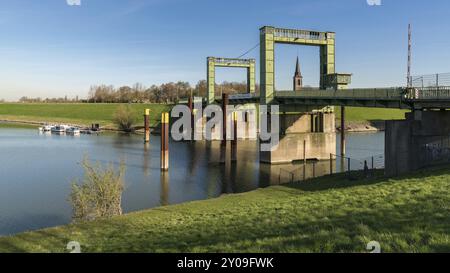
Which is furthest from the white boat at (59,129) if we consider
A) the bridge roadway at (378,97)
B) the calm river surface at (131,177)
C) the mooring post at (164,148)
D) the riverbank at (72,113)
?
the bridge roadway at (378,97)

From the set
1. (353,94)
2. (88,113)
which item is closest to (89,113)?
(88,113)

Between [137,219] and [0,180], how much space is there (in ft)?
82.2

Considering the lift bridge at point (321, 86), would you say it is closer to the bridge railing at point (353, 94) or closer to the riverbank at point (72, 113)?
the bridge railing at point (353, 94)

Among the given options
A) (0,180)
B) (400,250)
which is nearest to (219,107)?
(0,180)

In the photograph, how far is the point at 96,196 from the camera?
77.7 ft

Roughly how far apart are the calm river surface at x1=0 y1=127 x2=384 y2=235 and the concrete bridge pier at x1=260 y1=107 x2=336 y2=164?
244 cm

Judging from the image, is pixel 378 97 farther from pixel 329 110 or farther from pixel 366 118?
pixel 366 118

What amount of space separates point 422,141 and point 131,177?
26708mm

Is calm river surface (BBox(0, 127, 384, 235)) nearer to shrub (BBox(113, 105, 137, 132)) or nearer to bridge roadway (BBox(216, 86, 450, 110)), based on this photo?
bridge roadway (BBox(216, 86, 450, 110))

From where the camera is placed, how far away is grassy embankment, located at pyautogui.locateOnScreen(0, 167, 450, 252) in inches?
390

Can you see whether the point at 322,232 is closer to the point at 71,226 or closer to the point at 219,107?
the point at 71,226

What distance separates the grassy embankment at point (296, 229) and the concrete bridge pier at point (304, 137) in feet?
112

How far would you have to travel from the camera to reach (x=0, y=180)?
38.8 m

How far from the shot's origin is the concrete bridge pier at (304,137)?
55344 millimetres
